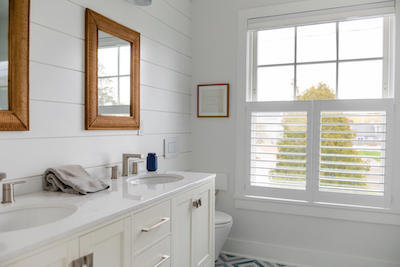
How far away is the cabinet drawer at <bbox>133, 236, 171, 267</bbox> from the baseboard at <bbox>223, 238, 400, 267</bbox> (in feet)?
4.60

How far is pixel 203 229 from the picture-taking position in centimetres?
200

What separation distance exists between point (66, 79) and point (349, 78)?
6.90 ft

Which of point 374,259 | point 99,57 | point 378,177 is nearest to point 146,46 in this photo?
point 99,57

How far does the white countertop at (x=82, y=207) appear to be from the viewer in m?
0.82

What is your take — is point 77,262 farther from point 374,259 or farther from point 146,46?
point 374,259

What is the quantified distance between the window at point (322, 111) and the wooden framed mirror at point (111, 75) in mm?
1117

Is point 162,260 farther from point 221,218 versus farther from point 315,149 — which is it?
point 315,149

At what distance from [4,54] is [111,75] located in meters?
0.68

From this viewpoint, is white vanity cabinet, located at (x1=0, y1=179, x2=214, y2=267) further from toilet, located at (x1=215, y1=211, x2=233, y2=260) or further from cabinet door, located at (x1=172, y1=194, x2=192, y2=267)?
toilet, located at (x1=215, y1=211, x2=233, y2=260)

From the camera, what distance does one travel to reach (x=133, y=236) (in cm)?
125

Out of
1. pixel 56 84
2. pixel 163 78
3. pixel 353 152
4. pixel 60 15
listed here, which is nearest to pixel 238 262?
pixel 353 152

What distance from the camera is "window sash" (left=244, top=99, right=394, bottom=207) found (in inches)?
92.3

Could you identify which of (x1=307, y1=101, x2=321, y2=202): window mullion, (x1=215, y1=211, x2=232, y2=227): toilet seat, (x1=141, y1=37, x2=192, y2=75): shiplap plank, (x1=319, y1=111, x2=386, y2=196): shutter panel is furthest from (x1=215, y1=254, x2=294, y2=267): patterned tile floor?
(x1=141, y1=37, x2=192, y2=75): shiplap plank

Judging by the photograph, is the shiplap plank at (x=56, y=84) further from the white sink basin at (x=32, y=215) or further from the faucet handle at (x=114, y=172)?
the white sink basin at (x=32, y=215)
